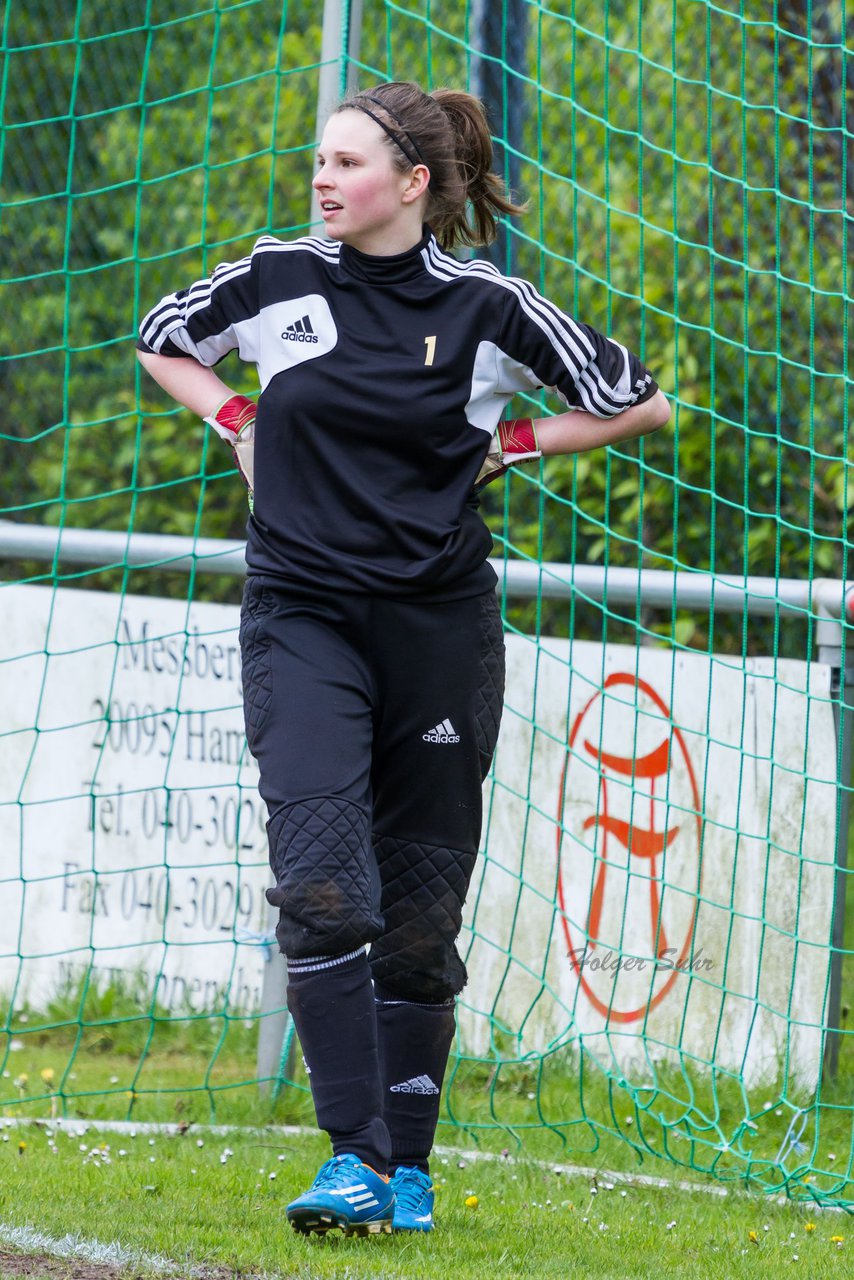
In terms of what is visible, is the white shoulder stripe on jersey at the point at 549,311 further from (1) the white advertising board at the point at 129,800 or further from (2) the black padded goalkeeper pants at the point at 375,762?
(1) the white advertising board at the point at 129,800

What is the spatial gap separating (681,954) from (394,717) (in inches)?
69.6

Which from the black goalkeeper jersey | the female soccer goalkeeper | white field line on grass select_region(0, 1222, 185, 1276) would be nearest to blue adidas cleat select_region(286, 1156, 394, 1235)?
the female soccer goalkeeper

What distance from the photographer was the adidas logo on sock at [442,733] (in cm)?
309

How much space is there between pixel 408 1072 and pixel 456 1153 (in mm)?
856

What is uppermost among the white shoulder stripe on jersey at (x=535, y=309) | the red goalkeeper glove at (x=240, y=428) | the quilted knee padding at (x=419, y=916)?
the white shoulder stripe on jersey at (x=535, y=309)

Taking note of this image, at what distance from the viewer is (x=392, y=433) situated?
9.87 feet

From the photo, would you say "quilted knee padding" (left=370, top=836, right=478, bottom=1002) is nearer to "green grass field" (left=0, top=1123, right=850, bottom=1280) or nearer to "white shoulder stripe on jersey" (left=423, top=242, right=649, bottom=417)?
"green grass field" (left=0, top=1123, right=850, bottom=1280)

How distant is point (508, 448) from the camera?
3.21 meters

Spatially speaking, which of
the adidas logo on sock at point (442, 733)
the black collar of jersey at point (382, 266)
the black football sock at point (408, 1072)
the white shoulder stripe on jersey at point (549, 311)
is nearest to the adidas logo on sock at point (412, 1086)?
the black football sock at point (408, 1072)

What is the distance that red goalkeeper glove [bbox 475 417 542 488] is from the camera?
318 cm

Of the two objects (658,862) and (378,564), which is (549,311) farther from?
(658,862)

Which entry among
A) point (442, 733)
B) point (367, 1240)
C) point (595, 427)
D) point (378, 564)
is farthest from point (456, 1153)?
point (595, 427)

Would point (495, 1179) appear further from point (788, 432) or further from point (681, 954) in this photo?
point (788, 432)

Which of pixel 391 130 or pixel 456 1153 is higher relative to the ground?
pixel 391 130
